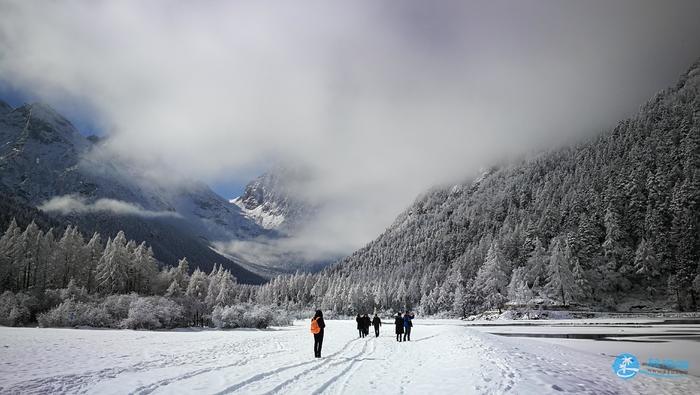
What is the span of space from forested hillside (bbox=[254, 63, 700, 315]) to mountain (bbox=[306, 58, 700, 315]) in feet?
0.80

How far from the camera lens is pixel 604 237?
8612cm

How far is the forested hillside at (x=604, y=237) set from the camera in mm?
71875

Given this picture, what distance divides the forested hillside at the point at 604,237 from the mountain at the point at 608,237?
0.24 m

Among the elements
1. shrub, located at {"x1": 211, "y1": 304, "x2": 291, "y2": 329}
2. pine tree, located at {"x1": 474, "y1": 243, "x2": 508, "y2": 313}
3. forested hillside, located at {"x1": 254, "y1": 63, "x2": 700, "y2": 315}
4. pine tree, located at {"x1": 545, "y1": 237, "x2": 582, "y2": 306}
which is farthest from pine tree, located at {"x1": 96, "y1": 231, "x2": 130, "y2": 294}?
pine tree, located at {"x1": 545, "y1": 237, "x2": 582, "y2": 306}

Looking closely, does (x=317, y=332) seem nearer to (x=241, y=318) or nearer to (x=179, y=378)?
(x=179, y=378)

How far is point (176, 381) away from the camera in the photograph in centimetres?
1152

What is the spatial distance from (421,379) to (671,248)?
286 ft

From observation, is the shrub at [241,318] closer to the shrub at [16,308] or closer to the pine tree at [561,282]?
the shrub at [16,308]

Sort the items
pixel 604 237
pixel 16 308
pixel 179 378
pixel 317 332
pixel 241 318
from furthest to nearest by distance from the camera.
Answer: pixel 604 237, pixel 241 318, pixel 16 308, pixel 317 332, pixel 179 378

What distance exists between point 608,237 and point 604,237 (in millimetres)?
5694

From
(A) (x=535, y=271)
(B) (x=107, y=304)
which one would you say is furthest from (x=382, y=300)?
Result: (B) (x=107, y=304)

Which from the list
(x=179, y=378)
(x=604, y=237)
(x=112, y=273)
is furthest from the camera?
(x=604, y=237)

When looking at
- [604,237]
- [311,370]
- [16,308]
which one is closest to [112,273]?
[16,308]

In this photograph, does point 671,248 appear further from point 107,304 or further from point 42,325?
point 42,325
